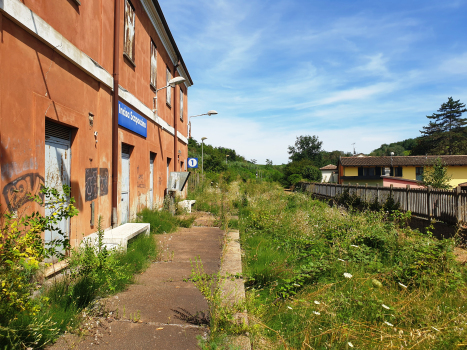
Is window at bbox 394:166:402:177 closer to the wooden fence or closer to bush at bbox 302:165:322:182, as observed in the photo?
bush at bbox 302:165:322:182

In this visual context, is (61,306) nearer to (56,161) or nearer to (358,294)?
(56,161)

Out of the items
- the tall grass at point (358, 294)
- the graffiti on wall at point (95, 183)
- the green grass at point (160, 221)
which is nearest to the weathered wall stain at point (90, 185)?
the graffiti on wall at point (95, 183)

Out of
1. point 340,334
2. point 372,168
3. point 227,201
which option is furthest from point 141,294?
point 372,168

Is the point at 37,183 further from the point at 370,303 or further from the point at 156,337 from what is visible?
the point at 370,303

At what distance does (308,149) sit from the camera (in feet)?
276

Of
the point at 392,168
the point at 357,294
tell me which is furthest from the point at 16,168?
the point at 392,168

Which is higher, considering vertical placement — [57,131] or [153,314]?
[57,131]

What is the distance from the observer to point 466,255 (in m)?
5.43

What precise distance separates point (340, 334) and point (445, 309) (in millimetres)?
1588

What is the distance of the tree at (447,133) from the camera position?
54.9 m

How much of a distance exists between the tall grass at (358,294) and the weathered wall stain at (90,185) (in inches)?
121

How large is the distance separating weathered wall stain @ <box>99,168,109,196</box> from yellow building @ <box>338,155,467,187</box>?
39073 millimetres

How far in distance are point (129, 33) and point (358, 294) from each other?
7.67 m

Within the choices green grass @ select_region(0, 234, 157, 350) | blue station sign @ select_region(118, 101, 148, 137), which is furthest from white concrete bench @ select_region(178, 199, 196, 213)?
green grass @ select_region(0, 234, 157, 350)
